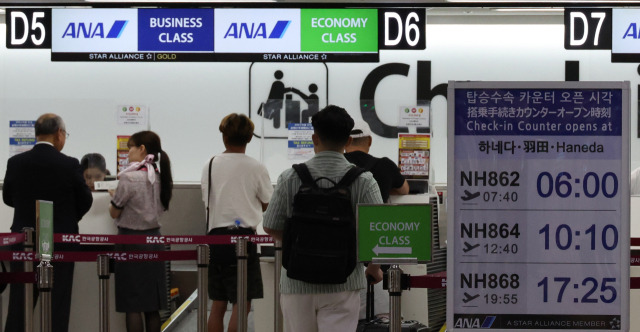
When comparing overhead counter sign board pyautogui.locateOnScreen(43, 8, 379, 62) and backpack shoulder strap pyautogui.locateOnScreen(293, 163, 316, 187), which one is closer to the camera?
backpack shoulder strap pyautogui.locateOnScreen(293, 163, 316, 187)

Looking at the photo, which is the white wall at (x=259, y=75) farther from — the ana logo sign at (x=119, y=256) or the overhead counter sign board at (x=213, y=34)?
the ana logo sign at (x=119, y=256)

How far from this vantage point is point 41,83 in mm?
9383

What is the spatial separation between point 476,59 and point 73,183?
4943 millimetres

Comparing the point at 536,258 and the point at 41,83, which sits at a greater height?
the point at 41,83

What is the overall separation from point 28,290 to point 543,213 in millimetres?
2853

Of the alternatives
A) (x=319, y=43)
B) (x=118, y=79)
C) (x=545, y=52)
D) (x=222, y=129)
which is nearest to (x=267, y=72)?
(x=118, y=79)

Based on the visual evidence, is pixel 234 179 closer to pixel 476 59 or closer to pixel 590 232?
pixel 590 232

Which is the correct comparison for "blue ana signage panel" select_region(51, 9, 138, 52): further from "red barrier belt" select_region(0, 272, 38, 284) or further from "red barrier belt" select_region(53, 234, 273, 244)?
"red barrier belt" select_region(0, 272, 38, 284)

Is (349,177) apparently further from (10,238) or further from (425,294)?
(425,294)

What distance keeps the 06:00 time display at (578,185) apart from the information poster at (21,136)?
258 inches

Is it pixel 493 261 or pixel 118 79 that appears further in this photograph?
pixel 118 79

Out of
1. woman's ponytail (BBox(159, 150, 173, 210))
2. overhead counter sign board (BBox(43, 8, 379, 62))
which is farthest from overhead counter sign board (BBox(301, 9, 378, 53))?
woman's ponytail (BBox(159, 150, 173, 210))

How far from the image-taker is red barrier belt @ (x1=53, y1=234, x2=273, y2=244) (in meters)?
5.46

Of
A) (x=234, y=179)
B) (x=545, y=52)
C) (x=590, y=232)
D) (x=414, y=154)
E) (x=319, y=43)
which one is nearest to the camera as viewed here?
(x=590, y=232)
